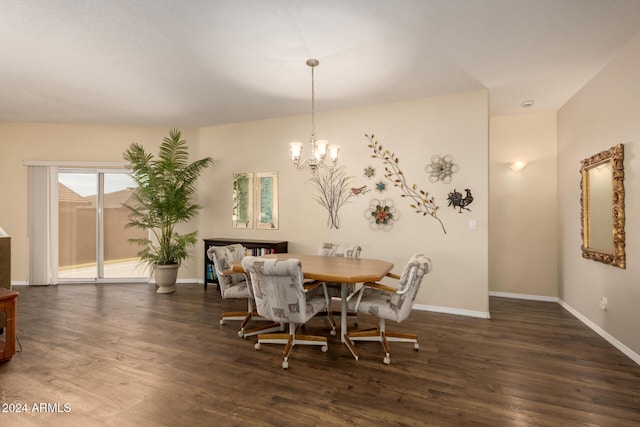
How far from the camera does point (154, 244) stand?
18.4 ft

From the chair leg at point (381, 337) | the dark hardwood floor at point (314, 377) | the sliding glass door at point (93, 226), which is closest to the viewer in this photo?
the dark hardwood floor at point (314, 377)

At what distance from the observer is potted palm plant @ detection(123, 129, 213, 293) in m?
5.03

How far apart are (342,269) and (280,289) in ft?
2.12

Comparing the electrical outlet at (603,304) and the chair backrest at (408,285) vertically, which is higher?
the chair backrest at (408,285)

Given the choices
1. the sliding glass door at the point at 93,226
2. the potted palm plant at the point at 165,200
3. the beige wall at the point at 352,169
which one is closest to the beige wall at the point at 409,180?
the beige wall at the point at 352,169

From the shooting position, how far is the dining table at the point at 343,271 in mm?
2658

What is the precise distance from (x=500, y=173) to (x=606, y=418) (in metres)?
3.58

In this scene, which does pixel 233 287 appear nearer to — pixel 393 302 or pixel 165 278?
pixel 393 302

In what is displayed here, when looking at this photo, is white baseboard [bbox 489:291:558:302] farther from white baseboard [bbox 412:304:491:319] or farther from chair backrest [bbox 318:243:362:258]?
chair backrest [bbox 318:243:362:258]

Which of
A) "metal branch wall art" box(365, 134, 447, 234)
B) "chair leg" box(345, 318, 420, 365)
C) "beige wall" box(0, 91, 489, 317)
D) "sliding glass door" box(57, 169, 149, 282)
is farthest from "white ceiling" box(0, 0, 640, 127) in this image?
"chair leg" box(345, 318, 420, 365)

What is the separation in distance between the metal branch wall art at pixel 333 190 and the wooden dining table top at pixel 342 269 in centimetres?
122

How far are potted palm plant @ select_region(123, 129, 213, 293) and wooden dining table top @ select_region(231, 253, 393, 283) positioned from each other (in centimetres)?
246

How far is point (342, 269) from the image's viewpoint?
9.66ft

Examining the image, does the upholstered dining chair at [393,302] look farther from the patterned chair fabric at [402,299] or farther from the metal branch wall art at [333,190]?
the metal branch wall art at [333,190]
